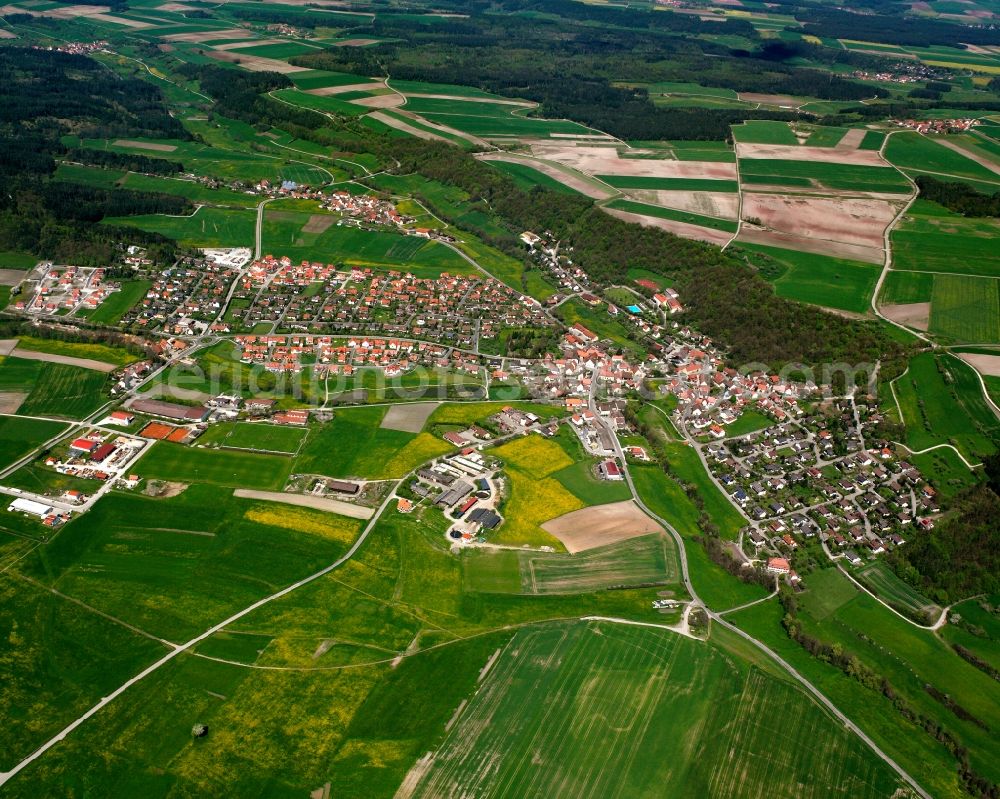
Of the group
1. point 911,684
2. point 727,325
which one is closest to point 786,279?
point 727,325

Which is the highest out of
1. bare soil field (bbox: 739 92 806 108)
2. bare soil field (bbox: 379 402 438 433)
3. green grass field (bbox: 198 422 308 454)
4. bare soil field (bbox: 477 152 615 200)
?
bare soil field (bbox: 739 92 806 108)

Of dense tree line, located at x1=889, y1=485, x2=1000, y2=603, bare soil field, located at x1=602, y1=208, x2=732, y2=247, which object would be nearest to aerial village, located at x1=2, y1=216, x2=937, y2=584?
dense tree line, located at x1=889, y1=485, x2=1000, y2=603

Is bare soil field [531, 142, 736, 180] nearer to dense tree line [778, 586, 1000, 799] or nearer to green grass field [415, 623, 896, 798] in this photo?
dense tree line [778, 586, 1000, 799]

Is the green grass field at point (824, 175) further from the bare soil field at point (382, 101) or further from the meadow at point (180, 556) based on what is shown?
the meadow at point (180, 556)

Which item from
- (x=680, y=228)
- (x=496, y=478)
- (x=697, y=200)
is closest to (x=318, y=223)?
(x=680, y=228)

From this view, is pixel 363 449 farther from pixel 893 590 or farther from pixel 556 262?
pixel 556 262

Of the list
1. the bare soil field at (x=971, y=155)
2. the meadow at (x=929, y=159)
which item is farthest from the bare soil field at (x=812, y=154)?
the bare soil field at (x=971, y=155)
